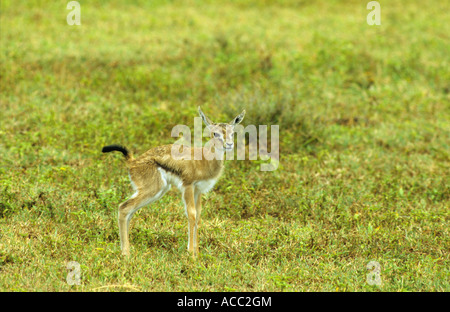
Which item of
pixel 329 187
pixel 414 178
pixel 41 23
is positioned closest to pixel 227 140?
pixel 329 187

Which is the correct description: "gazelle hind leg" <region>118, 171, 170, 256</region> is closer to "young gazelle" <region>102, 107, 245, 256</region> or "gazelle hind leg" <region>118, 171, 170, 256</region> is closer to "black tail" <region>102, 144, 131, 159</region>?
"young gazelle" <region>102, 107, 245, 256</region>

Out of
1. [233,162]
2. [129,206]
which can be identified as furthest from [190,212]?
[233,162]

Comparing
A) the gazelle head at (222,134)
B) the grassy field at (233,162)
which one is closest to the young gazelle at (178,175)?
the gazelle head at (222,134)

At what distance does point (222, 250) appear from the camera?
7.46m

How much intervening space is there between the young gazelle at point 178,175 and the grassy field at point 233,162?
1.39ft

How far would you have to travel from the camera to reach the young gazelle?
23.7 feet

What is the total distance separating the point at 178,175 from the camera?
7.47 meters

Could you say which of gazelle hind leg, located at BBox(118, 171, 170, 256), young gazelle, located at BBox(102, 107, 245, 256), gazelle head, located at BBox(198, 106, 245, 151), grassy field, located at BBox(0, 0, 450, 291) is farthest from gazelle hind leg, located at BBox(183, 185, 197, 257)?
gazelle head, located at BBox(198, 106, 245, 151)

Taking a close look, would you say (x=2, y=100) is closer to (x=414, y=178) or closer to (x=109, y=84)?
(x=109, y=84)

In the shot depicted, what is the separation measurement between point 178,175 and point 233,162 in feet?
10.1

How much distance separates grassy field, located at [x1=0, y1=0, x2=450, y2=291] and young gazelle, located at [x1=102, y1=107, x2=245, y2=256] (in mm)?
423

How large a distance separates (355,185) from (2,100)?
7.67 m

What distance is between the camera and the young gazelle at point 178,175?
721 centimetres

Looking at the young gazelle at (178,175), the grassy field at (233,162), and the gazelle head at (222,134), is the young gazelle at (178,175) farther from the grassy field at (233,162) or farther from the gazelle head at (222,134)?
the grassy field at (233,162)
